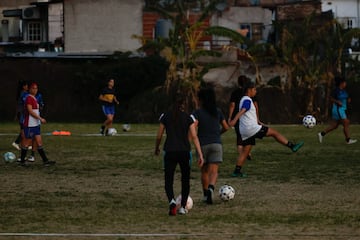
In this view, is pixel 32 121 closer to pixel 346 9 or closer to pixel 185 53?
pixel 185 53

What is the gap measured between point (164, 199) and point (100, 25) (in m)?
44.8

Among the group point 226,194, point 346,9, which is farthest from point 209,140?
point 346,9

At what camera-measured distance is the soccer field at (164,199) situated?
12.0 meters

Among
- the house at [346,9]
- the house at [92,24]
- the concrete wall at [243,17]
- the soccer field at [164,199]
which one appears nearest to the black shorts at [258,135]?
the soccer field at [164,199]

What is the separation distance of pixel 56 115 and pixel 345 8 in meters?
26.6

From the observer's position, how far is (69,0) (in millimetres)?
58156

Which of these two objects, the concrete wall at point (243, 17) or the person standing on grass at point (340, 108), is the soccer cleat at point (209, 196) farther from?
the concrete wall at point (243, 17)

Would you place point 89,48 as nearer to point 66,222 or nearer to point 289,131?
point 289,131

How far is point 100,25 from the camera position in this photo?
59.2 metres

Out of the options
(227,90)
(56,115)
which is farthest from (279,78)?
(56,115)

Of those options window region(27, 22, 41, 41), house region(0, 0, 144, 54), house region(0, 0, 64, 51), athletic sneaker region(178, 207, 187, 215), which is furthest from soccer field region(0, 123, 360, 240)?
window region(27, 22, 41, 41)

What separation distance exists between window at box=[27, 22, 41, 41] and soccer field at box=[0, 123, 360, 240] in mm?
39862

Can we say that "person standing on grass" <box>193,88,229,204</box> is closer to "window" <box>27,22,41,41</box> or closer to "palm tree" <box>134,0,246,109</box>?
"palm tree" <box>134,0,246,109</box>

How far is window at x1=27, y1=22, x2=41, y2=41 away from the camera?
211 ft
